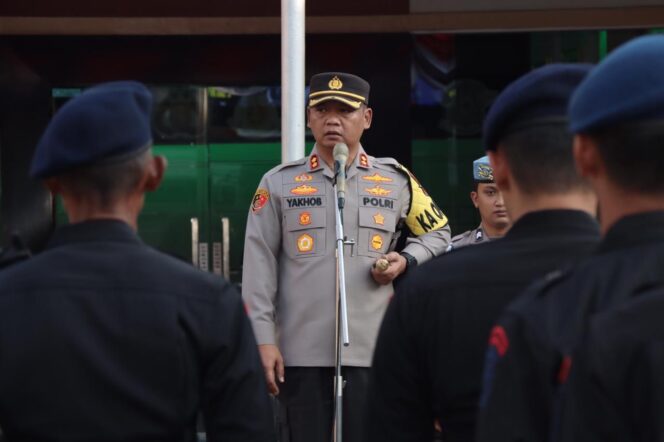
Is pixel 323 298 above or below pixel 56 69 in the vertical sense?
below

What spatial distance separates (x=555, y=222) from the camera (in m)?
2.27

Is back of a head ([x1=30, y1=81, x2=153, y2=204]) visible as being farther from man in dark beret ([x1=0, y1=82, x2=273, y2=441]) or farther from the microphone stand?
the microphone stand

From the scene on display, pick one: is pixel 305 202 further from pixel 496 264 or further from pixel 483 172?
pixel 496 264

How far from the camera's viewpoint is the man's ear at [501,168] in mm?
2326

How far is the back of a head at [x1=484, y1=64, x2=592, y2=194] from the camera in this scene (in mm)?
2256

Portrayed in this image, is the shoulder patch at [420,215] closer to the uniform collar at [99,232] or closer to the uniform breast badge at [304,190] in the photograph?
the uniform breast badge at [304,190]

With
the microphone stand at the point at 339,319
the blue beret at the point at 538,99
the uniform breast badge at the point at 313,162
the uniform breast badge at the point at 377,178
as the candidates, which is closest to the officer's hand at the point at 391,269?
the microphone stand at the point at 339,319

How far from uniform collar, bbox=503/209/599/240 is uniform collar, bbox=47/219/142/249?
0.82 metres

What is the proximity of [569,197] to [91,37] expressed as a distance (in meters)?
8.49

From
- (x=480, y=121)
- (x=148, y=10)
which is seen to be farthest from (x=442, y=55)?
(x=148, y=10)

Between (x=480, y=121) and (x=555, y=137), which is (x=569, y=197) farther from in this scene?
(x=480, y=121)

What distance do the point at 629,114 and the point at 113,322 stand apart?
1106 millimetres

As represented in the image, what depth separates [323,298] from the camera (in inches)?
194

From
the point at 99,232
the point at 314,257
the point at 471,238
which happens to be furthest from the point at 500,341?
the point at 471,238
